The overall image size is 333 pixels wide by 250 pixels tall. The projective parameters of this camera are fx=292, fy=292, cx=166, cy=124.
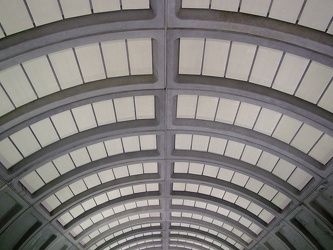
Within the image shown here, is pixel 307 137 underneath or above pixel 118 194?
above

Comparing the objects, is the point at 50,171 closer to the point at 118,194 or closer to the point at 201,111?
the point at 118,194

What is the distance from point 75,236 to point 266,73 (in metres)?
23.4

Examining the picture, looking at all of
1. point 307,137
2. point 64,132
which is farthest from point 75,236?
point 307,137

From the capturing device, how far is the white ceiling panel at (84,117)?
53.4 feet

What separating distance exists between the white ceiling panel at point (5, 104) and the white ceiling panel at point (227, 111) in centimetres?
1096

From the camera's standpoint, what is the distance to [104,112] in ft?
55.4

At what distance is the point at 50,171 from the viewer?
63.8ft

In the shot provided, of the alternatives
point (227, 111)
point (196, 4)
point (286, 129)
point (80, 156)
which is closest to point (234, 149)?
point (227, 111)

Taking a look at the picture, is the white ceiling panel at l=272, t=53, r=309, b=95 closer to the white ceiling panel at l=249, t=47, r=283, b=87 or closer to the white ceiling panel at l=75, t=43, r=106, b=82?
the white ceiling panel at l=249, t=47, r=283, b=87

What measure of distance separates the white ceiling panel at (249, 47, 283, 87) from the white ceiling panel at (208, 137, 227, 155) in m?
5.71

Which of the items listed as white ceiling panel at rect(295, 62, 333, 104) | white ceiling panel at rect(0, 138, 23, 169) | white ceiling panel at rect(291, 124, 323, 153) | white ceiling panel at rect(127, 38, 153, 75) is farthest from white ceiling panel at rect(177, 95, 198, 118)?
white ceiling panel at rect(0, 138, 23, 169)

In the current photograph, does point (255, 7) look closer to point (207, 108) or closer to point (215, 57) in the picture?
point (215, 57)

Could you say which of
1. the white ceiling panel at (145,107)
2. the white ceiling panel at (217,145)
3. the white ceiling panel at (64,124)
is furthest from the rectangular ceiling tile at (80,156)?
the white ceiling panel at (217,145)

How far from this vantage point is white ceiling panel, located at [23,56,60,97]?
43.4 ft
